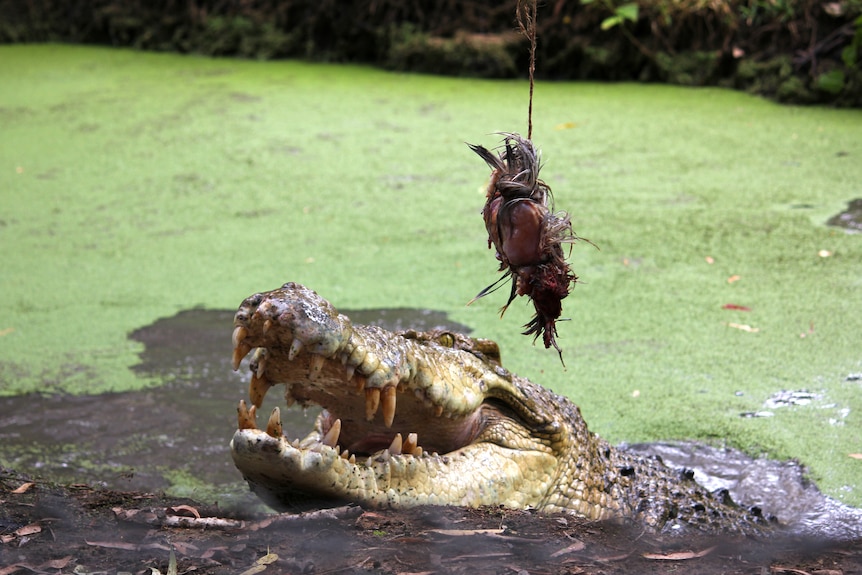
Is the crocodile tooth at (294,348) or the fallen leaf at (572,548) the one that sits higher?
the crocodile tooth at (294,348)

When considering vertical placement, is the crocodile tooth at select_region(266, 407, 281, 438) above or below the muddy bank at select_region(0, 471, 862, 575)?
above

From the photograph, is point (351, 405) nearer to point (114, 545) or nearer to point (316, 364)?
point (316, 364)

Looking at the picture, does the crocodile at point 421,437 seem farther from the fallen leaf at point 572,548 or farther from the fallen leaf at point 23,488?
the fallen leaf at point 23,488

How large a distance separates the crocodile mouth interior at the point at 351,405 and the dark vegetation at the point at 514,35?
4.74 m

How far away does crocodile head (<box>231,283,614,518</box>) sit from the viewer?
1.66 metres

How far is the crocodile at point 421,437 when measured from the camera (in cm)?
167

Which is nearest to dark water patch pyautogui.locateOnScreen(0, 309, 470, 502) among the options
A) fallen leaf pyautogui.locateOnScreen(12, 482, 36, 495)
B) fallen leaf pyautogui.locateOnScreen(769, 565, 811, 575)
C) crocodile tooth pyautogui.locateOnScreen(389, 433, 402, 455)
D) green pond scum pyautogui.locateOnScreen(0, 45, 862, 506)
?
green pond scum pyautogui.locateOnScreen(0, 45, 862, 506)

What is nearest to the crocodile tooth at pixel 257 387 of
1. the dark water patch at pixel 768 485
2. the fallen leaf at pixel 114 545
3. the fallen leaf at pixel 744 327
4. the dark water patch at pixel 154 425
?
the fallen leaf at pixel 114 545

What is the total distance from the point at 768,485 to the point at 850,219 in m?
2.28

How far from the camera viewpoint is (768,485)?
2.64 meters

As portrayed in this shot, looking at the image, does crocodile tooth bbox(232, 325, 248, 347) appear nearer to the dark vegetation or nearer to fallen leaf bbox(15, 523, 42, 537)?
fallen leaf bbox(15, 523, 42, 537)

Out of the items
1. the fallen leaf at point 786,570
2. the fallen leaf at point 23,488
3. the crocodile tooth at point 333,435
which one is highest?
the crocodile tooth at point 333,435

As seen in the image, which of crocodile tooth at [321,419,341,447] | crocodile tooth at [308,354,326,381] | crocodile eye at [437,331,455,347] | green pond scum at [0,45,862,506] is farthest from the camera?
green pond scum at [0,45,862,506]

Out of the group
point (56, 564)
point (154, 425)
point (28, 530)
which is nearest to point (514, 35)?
point (154, 425)
